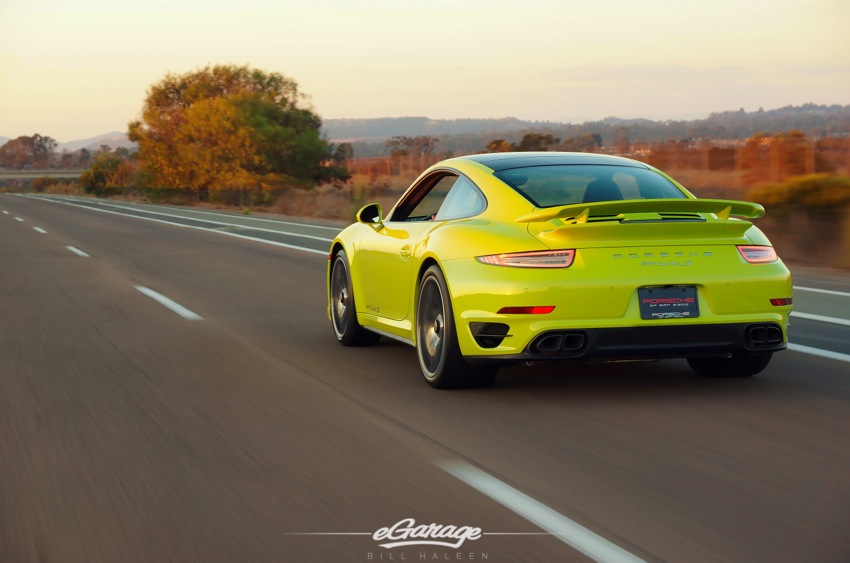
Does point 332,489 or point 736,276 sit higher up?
point 736,276

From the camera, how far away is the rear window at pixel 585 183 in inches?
297

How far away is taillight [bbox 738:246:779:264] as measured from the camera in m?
7.08

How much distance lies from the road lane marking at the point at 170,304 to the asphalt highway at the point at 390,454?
106 cm

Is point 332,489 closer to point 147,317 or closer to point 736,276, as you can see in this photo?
point 736,276

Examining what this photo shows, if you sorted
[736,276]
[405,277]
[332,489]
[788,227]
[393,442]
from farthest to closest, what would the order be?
[788,227]
[405,277]
[736,276]
[393,442]
[332,489]

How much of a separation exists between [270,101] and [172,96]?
634 cm

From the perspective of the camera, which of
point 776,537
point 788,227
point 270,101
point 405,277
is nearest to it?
point 776,537

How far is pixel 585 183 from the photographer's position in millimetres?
7797

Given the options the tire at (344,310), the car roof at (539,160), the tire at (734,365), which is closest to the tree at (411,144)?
the tire at (344,310)

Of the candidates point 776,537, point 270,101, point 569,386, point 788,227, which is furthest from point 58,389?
point 270,101

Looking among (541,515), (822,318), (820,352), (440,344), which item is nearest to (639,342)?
(440,344)

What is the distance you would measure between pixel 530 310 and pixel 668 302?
773 millimetres

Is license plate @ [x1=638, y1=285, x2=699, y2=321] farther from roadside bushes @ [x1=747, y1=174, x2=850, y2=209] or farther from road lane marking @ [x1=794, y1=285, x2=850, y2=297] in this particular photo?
roadside bushes @ [x1=747, y1=174, x2=850, y2=209]

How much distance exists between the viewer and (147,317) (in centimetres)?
1174
